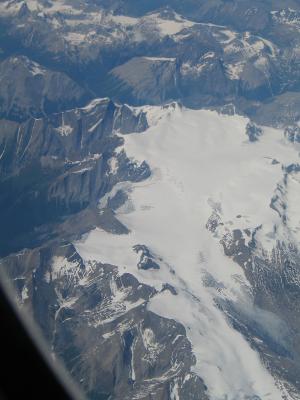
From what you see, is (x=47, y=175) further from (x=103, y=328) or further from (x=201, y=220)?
(x=103, y=328)

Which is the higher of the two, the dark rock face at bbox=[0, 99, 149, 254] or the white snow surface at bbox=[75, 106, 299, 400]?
the white snow surface at bbox=[75, 106, 299, 400]

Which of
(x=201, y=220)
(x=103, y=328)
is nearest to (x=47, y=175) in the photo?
(x=201, y=220)

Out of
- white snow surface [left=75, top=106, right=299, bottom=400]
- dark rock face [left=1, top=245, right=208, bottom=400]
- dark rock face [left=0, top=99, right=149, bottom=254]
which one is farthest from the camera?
dark rock face [left=0, top=99, right=149, bottom=254]

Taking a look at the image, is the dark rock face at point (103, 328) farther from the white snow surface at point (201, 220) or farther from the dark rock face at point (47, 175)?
the dark rock face at point (47, 175)

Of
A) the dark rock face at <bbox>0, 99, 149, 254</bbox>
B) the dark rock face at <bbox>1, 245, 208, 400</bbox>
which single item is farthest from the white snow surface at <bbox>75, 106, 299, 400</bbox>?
the dark rock face at <bbox>0, 99, 149, 254</bbox>

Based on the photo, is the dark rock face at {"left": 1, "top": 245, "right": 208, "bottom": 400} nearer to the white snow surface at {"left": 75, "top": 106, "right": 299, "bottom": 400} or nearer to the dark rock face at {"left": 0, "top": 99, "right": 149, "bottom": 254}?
the white snow surface at {"left": 75, "top": 106, "right": 299, "bottom": 400}

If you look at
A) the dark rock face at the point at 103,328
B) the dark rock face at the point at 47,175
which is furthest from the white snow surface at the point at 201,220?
the dark rock face at the point at 47,175

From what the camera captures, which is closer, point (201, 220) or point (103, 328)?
point (103, 328)

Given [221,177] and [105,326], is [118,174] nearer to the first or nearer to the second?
[221,177]

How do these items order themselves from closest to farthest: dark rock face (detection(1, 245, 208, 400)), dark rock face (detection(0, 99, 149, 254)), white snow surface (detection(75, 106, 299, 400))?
dark rock face (detection(1, 245, 208, 400))
white snow surface (detection(75, 106, 299, 400))
dark rock face (detection(0, 99, 149, 254))

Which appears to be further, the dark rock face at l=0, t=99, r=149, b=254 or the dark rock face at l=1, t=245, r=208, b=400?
the dark rock face at l=0, t=99, r=149, b=254
